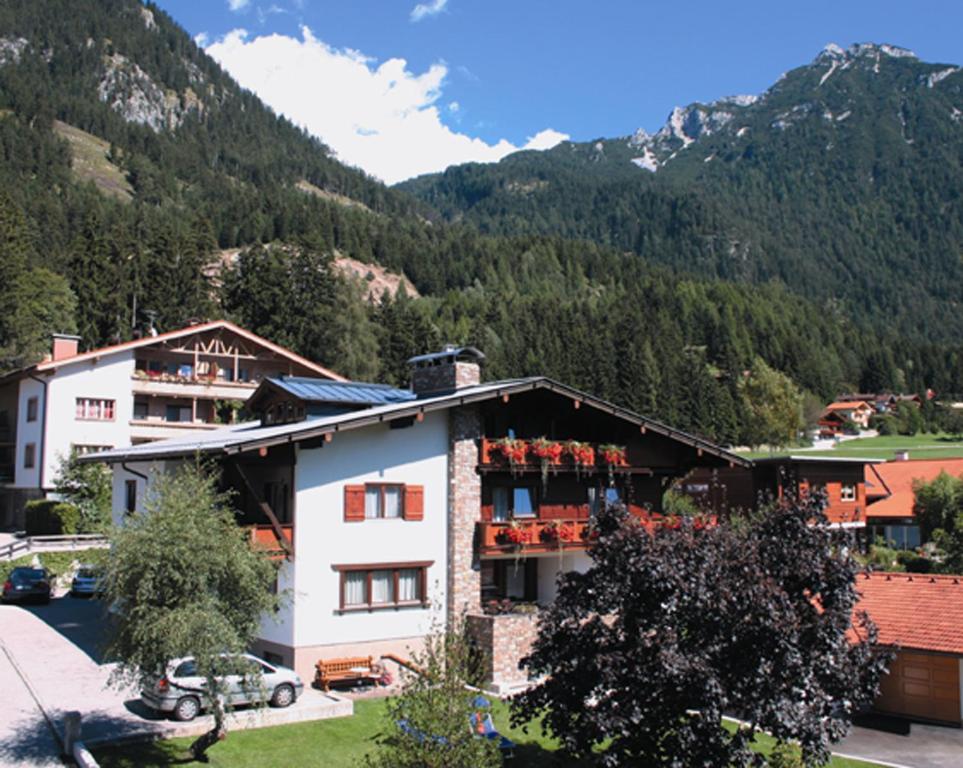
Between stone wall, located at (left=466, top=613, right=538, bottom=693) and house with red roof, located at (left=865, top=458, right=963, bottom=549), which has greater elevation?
house with red roof, located at (left=865, top=458, right=963, bottom=549)

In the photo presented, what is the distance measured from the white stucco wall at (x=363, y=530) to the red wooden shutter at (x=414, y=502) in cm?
18

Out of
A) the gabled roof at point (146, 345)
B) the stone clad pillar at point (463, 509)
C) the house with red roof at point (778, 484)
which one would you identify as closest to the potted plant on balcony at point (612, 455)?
the stone clad pillar at point (463, 509)

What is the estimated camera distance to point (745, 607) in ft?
54.9

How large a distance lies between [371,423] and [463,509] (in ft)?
14.4

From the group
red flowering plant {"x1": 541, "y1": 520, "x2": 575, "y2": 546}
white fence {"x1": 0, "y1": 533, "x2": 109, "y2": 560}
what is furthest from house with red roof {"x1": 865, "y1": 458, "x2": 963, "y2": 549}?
white fence {"x1": 0, "y1": 533, "x2": 109, "y2": 560}

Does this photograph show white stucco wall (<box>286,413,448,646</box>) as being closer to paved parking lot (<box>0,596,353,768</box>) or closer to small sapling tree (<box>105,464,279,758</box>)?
A: paved parking lot (<box>0,596,353,768</box>)

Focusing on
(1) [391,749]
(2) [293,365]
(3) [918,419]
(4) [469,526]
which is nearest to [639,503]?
(4) [469,526]

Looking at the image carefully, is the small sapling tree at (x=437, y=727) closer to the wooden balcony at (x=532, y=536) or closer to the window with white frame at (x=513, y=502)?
the wooden balcony at (x=532, y=536)

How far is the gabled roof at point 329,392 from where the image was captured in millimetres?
29938

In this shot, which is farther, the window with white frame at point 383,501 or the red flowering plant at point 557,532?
the red flowering plant at point 557,532

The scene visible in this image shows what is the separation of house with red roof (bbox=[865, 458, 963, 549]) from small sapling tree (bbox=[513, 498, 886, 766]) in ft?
154

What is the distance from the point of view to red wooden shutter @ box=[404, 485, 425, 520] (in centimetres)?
2797

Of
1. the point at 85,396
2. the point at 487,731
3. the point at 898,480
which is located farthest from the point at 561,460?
the point at 898,480

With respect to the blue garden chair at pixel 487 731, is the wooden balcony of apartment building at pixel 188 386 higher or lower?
higher
